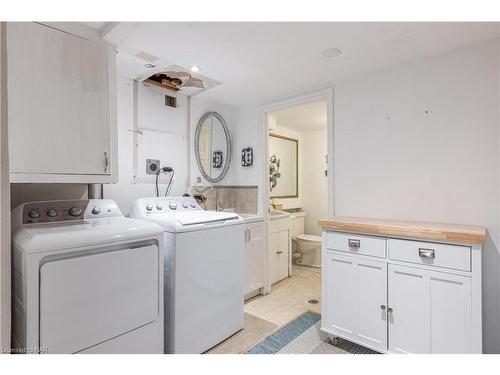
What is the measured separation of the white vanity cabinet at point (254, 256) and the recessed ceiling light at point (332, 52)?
1.65 metres

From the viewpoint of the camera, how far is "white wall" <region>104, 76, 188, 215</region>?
2.35 m

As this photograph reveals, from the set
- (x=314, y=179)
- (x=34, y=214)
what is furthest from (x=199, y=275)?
(x=314, y=179)

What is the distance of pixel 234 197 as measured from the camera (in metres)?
3.31

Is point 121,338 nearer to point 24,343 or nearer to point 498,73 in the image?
point 24,343

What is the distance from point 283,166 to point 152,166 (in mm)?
2295

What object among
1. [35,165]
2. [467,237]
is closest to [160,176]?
[35,165]

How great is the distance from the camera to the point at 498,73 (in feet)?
5.79

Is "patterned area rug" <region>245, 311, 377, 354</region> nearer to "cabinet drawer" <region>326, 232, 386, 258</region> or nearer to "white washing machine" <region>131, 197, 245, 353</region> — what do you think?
"white washing machine" <region>131, 197, 245, 353</region>

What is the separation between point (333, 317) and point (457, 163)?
1.39m

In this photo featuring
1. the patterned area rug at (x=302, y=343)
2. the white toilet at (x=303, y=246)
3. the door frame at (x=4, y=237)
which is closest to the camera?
the door frame at (x=4, y=237)

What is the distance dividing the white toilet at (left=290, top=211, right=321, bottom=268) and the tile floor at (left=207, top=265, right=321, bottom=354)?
0.31 meters

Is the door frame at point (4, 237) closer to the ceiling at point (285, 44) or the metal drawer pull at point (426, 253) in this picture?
the ceiling at point (285, 44)

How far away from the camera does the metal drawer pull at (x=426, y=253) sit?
161 cm

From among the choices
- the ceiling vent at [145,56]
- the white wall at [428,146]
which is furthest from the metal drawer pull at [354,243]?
the ceiling vent at [145,56]
